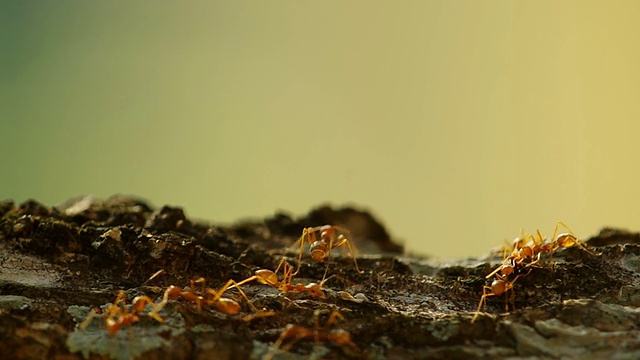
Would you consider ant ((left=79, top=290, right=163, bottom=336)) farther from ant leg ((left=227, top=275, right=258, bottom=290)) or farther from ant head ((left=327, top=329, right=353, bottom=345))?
ant head ((left=327, top=329, right=353, bottom=345))

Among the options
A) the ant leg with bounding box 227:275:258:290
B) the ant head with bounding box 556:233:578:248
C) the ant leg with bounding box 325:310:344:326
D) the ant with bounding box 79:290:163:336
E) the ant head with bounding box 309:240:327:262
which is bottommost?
the ant leg with bounding box 325:310:344:326

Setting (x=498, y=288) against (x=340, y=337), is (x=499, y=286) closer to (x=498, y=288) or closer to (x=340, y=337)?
(x=498, y=288)

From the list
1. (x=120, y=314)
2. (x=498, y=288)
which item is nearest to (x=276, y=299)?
(x=120, y=314)

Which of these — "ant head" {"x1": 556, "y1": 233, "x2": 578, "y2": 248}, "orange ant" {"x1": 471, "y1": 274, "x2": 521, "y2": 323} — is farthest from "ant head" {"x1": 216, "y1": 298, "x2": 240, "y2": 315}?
"ant head" {"x1": 556, "y1": 233, "x2": 578, "y2": 248}

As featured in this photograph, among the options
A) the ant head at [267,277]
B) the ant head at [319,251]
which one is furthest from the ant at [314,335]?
the ant head at [319,251]

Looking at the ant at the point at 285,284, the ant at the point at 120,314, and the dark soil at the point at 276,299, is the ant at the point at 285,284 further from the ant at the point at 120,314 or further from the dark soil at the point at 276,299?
the ant at the point at 120,314

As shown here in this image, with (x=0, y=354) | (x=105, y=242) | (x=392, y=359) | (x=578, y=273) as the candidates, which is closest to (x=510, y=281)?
(x=578, y=273)

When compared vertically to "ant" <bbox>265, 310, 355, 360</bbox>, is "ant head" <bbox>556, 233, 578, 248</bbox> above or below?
above

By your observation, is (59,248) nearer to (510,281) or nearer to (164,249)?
(164,249)
